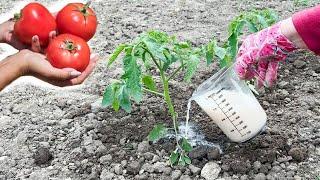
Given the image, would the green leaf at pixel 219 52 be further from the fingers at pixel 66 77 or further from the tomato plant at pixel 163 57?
the fingers at pixel 66 77

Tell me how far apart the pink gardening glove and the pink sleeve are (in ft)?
0.18

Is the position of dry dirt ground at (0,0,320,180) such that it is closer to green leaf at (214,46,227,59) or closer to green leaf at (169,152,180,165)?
green leaf at (169,152,180,165)

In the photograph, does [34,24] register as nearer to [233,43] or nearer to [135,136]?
[135,136]

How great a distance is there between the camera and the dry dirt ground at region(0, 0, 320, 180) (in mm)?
2334

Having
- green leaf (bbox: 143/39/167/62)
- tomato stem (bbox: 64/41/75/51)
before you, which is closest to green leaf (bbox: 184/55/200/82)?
green leaf (bbox: 143/39/167/62)

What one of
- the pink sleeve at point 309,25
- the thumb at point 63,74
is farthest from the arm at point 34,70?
the pink sleeve at point 309,25

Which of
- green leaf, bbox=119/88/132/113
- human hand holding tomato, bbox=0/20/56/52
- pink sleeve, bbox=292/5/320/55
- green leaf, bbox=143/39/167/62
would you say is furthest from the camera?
human hand holding tomato, bbox=0/20/56/52

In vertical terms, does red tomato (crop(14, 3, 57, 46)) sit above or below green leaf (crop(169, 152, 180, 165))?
above

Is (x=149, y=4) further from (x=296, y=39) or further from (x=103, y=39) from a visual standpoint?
(x=296, y=39)

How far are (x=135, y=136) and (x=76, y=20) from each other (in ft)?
1.70

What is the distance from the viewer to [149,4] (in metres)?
3.90

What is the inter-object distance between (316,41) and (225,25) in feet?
5.18

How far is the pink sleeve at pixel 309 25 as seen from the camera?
1.91 metres

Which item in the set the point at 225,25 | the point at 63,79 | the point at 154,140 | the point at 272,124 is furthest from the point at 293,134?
the point at 225,25
